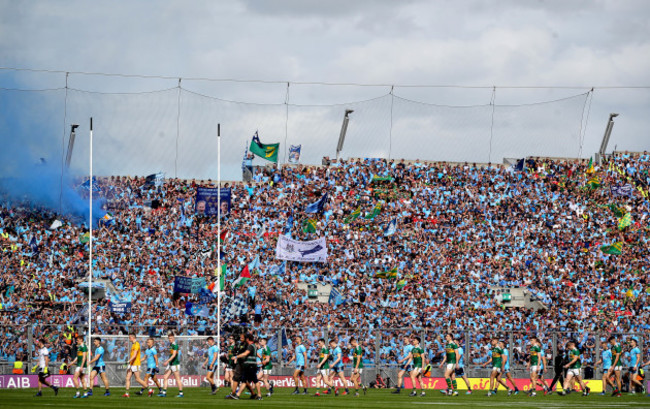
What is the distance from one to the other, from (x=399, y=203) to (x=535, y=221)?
7558mm

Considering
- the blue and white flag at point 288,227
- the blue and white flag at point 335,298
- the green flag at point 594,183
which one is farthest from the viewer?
the green flag at point 594,183

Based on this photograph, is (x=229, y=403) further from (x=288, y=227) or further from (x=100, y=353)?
(x=288, y=227)

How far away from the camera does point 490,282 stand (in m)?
48.0

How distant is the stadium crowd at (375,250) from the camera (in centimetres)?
4309

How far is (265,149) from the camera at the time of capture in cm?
5391

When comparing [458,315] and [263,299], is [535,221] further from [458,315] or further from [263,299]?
[263,299]

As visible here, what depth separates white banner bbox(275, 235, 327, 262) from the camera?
4753 centimetres

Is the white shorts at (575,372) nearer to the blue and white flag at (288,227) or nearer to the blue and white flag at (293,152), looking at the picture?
the blue and white flag at (288,227)

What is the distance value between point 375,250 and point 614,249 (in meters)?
12.8

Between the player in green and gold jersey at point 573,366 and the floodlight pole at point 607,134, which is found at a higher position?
the floodlight pole at point 607,134

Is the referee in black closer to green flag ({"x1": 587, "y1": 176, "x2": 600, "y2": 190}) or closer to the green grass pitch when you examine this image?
the green grass pitch

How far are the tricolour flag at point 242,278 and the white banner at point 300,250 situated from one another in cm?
335

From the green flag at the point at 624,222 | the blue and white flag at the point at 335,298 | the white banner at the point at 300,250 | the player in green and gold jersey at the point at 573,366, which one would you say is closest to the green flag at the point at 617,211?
the green flag at the point at 624,222

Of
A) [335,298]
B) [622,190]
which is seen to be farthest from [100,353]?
[622,190]
